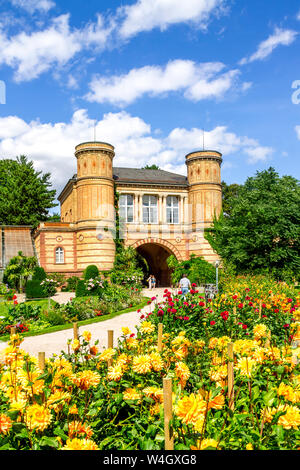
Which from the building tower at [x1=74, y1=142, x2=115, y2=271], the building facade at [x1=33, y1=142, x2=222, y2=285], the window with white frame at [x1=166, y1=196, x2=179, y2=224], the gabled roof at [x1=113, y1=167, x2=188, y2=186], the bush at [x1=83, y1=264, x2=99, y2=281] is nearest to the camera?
the bush at [x1=83, y1=264, x2=99, y2=281]

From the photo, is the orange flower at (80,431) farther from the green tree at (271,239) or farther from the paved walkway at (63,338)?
the green tree at (271,239)

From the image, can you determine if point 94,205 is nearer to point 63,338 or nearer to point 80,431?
point 63,338

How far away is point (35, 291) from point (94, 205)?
8.69 metres

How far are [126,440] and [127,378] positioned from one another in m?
0.67

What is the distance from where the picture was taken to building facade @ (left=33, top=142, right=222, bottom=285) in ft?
91.9

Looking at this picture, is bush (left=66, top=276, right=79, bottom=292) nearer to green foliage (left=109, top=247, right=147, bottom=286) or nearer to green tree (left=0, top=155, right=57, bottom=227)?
green foliage (left=109, top=247, right=147, bottom=286)

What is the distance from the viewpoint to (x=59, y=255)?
2881 cm

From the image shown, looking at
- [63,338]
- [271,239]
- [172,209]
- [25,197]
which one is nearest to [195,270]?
[172,209]

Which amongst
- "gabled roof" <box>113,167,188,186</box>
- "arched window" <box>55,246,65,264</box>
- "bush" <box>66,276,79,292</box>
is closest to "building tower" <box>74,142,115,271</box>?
"bush" <box>66,276,79,292</box>

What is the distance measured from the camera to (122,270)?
27797 mm

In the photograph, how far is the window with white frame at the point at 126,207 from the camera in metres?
30.4

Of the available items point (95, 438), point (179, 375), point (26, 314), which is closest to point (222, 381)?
point (179, 375)

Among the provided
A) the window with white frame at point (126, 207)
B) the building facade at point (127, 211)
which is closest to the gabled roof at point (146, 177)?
the building facade at point (127, 211)

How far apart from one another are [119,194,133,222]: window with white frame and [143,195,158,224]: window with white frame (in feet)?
4.25
